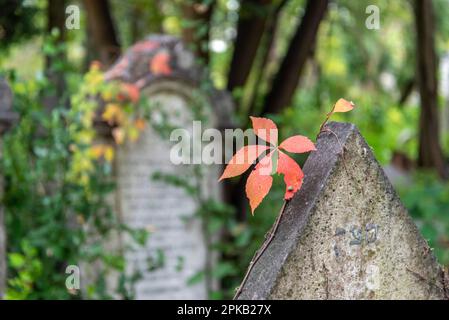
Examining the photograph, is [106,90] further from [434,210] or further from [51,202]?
[434,210]

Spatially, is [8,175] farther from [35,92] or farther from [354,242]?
[354,242]

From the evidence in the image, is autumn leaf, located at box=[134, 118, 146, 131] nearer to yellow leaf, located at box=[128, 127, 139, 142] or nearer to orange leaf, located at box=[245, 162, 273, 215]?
yellow leaf, located at box=[128, 127, 139, 142]

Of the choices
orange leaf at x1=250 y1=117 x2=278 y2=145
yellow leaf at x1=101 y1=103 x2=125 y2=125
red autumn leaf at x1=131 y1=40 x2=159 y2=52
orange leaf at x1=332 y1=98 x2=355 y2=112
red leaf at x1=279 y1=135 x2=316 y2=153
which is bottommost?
yellow leaf at x1=101 y1=103 x2=125 y2=125

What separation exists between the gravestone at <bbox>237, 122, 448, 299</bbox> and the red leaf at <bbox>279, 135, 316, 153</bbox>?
5 cm

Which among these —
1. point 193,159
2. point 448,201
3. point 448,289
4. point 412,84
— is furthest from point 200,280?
point 412,84

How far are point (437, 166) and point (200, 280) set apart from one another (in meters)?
3.94

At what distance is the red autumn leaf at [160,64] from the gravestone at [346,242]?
139 inches

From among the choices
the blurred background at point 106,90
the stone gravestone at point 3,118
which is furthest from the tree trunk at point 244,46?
the stone gravestone at point 3,118

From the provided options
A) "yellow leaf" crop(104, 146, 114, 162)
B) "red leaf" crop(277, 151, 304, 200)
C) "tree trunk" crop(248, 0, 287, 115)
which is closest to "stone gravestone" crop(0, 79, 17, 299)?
"yellow leaf" crop(104, 146, 114, 162)

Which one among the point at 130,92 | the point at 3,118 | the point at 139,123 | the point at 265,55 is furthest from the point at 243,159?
the point at 265,55

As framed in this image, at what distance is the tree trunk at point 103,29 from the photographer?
6.36 metres

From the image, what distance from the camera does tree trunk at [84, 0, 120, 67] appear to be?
20.9 feet

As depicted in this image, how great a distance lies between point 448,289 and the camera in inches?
59.9

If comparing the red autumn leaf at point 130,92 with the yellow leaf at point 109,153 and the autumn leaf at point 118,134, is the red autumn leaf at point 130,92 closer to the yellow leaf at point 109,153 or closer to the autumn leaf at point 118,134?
the autumn leaf at point 118,134
